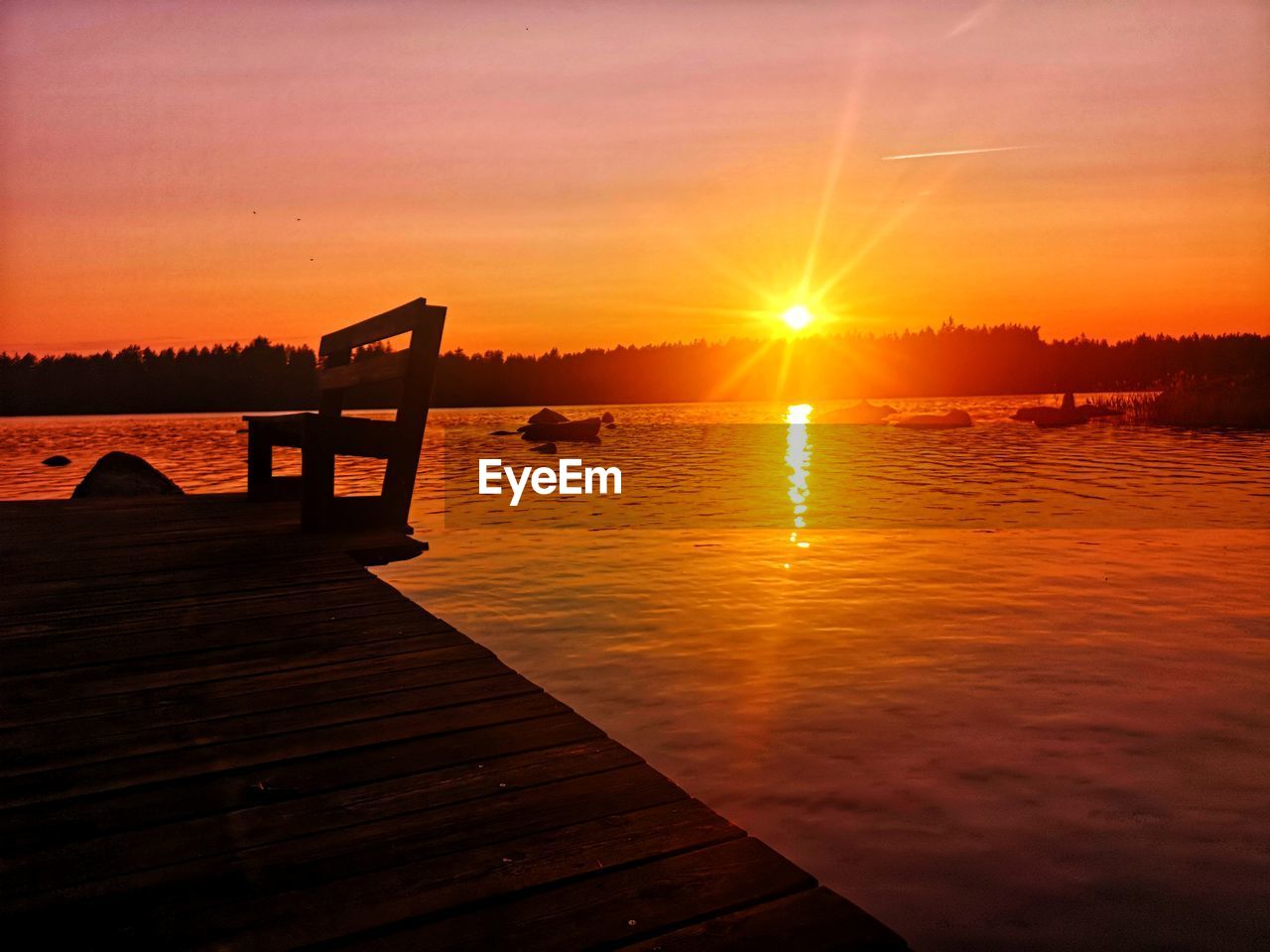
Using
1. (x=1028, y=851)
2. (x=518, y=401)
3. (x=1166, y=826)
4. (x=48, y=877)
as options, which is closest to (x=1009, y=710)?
(x=1166, y=826)

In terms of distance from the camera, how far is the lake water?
392 centimetres

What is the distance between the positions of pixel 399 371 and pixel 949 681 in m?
5.10

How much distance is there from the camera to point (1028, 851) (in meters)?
4.10

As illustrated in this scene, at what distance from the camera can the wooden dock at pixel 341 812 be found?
2.15 metres

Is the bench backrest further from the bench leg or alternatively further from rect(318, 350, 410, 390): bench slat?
the bench leg

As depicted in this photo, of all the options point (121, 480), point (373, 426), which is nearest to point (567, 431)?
point (121, 480)

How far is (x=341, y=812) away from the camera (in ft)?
9.00

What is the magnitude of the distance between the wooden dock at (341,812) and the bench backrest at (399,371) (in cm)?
315

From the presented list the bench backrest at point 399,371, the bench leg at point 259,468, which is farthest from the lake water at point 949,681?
the bench leg at point 259,468

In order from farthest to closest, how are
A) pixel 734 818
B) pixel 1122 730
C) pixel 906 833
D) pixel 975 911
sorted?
pixel 1122 730
pixel 734 818
pixel 906 833
pixel 975 911

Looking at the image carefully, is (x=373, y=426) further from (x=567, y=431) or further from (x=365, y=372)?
(x=567, y=431)

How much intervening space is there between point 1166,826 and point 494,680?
327 cm

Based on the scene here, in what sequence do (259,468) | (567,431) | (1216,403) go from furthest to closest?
(567,431)
(1216,403)
(259,468)

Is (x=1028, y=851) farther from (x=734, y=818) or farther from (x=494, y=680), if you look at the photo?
(x=494, y=680)
